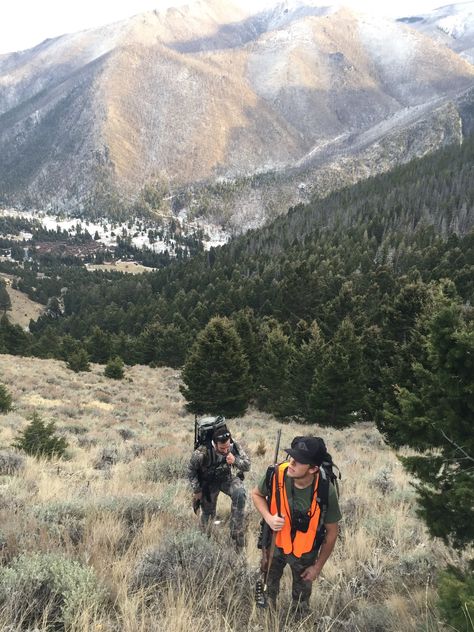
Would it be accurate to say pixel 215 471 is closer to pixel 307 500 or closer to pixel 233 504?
pixel 233 504

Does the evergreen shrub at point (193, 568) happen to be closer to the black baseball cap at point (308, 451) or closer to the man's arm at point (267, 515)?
the man's arm at point (267, 515)

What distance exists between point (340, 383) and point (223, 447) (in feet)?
55.2

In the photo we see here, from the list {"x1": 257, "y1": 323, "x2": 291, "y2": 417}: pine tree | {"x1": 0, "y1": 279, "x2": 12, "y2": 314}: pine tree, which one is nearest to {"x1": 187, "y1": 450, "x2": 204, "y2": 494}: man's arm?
{"x1": 257, "y1": 323, "x2": 291, "y2": 417}: pine tree

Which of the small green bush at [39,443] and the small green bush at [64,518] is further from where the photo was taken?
the small green bush at [39,443]

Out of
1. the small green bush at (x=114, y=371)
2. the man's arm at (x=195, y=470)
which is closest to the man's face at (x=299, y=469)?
the man's arm at (x=195, y=470)

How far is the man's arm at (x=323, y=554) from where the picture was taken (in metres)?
3.42

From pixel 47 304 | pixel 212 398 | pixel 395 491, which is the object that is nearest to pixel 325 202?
pixel 47 304

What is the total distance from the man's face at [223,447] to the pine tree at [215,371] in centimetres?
1689

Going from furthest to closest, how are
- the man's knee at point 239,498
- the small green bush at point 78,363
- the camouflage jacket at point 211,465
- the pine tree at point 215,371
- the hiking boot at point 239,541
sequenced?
the small green bush at point 78,363 → the pine tree at point 215,371 → the camouflage jacket at point 211,465 → the man's knee at point 239,498 → the hiking boot at point 239,541

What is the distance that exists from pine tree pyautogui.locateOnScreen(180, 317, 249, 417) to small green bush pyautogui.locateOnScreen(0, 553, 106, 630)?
1924 centimetres

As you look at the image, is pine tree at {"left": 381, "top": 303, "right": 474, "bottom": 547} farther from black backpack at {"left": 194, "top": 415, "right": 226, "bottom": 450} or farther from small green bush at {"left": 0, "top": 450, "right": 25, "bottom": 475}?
small green bush at {"left": 0, "top": 450, "right": 25, "bottom": 475}

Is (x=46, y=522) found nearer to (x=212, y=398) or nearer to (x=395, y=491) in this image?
(x=395, y=491)

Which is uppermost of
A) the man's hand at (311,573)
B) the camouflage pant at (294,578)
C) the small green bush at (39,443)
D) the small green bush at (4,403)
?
the man's hand at (311,573)

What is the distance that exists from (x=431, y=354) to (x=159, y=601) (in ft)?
9.20
